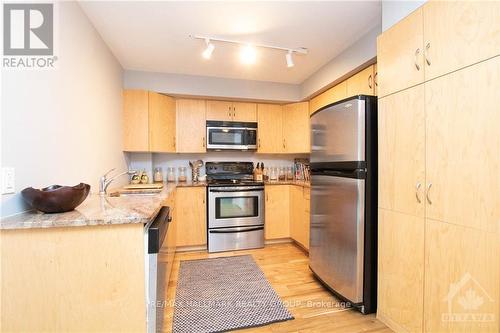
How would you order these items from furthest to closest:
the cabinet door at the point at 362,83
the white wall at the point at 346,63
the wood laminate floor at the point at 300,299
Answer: the cabinet door at the point at 362,83 < the white wall at the point at 346,63 < the wood laminate floor at the point at 300,299

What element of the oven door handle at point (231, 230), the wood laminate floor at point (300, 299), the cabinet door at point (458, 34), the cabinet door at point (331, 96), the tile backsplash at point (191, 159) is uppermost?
the cabinet door at point (331, 96)

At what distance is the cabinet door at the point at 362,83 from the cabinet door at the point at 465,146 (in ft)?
3.07

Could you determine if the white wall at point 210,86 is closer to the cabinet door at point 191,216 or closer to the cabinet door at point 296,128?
the cabinet door at point 296,128

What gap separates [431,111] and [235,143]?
2.51 metres

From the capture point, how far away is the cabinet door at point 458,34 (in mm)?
1058

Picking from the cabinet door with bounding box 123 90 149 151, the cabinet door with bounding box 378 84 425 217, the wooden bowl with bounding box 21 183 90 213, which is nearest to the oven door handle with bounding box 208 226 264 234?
the cabinet door with bounding box 123 90 149 151

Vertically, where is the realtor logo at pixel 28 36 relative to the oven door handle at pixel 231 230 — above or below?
above

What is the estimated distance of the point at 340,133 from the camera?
1.90 m

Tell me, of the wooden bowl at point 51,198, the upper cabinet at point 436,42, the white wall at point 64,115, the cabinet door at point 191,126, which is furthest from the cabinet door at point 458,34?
the cabinet door at point 191,126

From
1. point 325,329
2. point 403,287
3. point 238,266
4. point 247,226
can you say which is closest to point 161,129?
point 247,226

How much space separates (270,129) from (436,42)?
246 cm

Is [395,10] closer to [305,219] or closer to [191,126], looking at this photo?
[305,219]

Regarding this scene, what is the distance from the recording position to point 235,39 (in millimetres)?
2215

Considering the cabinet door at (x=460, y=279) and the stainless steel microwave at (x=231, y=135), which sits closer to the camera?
the cabinet door at (x=460, y=279)
